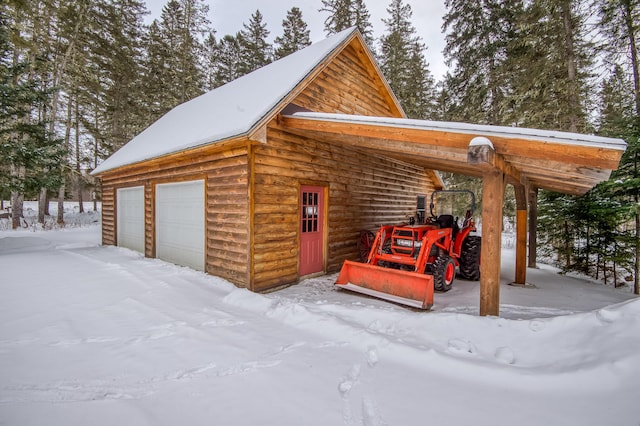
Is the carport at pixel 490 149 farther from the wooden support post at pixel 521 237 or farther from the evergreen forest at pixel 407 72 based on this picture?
the evergreen forest at pixel 407 72

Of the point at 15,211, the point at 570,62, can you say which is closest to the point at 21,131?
the point at 15,211

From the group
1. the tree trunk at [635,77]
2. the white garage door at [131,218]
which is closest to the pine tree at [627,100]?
the tree trunk at [635,77]

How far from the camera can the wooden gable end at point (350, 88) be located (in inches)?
263

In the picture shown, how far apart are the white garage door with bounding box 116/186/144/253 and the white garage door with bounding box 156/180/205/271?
147cm

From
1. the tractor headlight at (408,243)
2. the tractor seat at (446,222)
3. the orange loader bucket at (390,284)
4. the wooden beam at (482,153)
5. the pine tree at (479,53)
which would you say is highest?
the pine tree at (479,53)

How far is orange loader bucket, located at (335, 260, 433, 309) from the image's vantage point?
4.19 metres

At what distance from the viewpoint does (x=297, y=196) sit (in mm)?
5812

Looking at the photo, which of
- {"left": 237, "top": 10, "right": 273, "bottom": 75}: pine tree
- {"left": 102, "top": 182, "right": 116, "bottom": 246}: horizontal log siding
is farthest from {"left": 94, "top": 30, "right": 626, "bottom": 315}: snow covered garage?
{"left": 237, "top": 10, "right": 273, "bottom": 75}: pine tree

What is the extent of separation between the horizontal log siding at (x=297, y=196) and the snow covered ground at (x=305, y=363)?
134cm

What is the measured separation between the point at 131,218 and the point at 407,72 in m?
16.5

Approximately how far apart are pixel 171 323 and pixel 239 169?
281 centimetres

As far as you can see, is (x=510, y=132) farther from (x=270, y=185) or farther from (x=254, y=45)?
(x=254, y=45)

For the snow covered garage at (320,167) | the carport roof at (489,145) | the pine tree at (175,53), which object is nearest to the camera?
the carport roof at (489,145)

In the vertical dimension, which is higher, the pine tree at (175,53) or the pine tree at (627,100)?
the pine tree at (175,53)
